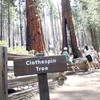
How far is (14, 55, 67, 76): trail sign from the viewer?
15.2 ft

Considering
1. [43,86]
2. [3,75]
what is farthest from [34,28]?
[3,75]

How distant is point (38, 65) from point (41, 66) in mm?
52

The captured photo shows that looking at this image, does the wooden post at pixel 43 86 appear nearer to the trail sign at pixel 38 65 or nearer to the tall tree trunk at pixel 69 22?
the trail sign at pixel 38 65

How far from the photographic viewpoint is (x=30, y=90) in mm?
7508

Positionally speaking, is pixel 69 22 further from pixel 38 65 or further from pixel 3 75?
pixel 3 75

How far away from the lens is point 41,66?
4.63 meters

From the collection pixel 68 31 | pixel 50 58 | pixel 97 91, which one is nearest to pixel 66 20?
pixel 68 31

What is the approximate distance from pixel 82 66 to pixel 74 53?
18.2 feet

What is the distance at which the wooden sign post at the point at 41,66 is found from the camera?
462 centimetres

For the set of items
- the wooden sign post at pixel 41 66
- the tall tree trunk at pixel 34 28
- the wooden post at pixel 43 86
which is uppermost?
the tall tree trunk at pixel 34 28

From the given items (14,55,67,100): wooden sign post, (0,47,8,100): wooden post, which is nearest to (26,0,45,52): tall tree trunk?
(14,55,67,100): wooden sign post

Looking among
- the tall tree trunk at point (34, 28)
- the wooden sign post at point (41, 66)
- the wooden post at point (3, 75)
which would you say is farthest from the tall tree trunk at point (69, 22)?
the wooden post at point (3, 75)

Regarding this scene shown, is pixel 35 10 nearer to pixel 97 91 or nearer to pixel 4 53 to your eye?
pixel 97 91

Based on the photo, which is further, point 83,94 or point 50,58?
point 83,94
